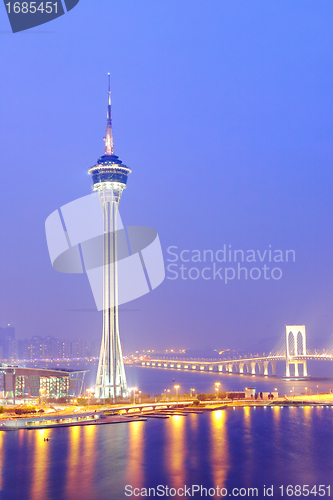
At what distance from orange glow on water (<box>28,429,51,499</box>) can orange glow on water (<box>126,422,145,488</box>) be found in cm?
396

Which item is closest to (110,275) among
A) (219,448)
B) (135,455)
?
(219,448)

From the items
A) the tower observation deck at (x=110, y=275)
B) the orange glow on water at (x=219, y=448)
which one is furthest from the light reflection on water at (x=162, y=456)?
the tower observation deck at (x=110, y=275)

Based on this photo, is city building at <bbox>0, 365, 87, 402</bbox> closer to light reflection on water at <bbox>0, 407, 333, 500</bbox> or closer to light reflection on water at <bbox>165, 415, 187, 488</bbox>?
light reflection on water at <bbox>165, 415, 187, 488</bbox>

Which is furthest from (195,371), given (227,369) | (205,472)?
(205,472)

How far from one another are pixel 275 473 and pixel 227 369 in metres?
112

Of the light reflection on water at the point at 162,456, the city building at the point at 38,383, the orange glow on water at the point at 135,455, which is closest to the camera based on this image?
the light reflection on water at the point at 162,456

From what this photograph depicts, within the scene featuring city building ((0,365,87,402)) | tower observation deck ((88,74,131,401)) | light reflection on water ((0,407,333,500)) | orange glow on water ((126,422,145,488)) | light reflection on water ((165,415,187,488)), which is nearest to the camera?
light reflection on water ((0,407,333,500))

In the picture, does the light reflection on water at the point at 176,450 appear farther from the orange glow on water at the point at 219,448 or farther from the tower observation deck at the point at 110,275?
the tower observation deck at the point at 110,275

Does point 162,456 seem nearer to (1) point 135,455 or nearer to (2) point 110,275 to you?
(1) point 135,455

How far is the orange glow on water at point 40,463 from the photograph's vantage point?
78.0 ft

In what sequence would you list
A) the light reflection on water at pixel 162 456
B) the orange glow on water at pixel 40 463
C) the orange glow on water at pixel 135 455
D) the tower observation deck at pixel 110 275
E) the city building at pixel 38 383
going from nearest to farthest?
the orange glow on water at pixel 40 463, the light reflection on water at pixel 162 456, the orange glow on water at pixel 135 455, the tower observation deck at pixel 110 275, the city building at pixel 38 383

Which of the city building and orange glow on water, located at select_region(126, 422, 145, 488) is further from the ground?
the city building

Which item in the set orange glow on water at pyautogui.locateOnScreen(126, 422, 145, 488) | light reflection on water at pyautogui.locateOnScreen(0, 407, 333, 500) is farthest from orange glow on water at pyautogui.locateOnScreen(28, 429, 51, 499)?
orange glow on water at pyautogui.locateOnScreen(126, 422, 145, 488)

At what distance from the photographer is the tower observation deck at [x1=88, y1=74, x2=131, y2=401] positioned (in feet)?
171
